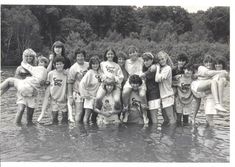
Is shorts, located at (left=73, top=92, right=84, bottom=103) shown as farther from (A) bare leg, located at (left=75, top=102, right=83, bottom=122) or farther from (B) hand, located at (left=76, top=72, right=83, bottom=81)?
(B) hand, located at (left=76, top=72, right=83, bottom=81)

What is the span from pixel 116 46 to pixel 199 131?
88.0 ft

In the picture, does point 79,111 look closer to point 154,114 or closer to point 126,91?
point 126,91

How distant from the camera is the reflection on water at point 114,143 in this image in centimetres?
523

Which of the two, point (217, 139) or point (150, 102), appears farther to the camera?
point (150, 102)

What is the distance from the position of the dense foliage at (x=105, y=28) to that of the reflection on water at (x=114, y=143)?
2034 centimetres

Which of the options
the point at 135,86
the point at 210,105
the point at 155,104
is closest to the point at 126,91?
the point at 135,86

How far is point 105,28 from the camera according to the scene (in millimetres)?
45062

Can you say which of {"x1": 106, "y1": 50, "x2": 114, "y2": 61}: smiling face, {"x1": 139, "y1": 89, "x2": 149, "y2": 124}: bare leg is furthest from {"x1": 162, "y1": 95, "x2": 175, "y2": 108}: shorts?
{"x1": 106, "y1": 50, "x2": 114, "y2": 61}: smiling face

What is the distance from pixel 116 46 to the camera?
3325 centimetres

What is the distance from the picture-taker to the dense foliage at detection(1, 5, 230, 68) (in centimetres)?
3300
